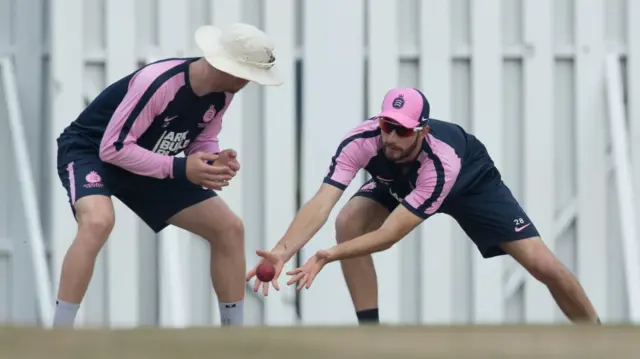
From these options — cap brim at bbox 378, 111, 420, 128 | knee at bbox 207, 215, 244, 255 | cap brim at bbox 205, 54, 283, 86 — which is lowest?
knee at bbox 207, 215, 244, 255

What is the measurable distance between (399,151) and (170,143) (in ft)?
3.15

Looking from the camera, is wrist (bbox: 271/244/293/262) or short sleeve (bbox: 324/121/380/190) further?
short sleeve (bbox: 324/121/380/190)

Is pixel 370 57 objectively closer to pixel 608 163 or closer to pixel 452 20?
pixel 452 20

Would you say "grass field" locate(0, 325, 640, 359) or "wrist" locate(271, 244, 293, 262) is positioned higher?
"wrist" locate(271, 244, 293, 262)

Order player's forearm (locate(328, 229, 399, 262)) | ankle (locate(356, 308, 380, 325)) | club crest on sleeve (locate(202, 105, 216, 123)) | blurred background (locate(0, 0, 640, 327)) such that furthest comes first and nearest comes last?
blurred background (locate(0, 0, 640, 327)) < ankle (locate(356, 308, 380, 325)) < club crest on sleeve (locate(202, 105, 216, 123)) < player's forearm (locate(328, 229, 399, 262))

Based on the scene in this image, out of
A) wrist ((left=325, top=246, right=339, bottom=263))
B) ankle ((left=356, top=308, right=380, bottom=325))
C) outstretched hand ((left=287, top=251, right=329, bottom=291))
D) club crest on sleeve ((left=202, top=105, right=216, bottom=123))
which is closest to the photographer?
outstretched hand ((left=287, top=251, right=329, bottom=291))

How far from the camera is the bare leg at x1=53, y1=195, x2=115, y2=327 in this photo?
5.72 meters

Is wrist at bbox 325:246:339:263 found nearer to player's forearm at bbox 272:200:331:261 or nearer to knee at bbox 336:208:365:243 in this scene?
player's forearm at bbox 272:200:331:261

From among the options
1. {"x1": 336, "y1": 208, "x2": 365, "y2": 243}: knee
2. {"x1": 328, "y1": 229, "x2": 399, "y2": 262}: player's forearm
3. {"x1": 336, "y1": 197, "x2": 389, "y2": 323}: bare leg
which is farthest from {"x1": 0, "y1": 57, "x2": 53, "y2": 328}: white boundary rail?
{"x1": 328, "y1": 229, "x2": 399, "y2": 262}: player's forearm

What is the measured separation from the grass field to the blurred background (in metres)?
5.29

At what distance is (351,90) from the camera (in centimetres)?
816

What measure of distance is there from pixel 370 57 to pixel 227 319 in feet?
7.62

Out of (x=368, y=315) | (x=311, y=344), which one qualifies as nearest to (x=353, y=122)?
(x=368, y=315)

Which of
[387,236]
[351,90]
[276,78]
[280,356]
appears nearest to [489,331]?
[280,356]
